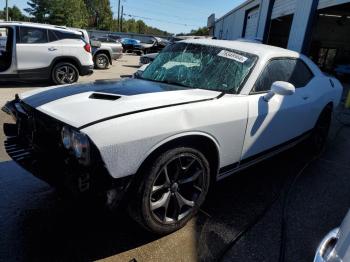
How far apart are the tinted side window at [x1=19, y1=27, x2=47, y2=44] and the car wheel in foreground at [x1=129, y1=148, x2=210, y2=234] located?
7.58 m

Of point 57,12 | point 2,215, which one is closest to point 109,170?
point 2,215

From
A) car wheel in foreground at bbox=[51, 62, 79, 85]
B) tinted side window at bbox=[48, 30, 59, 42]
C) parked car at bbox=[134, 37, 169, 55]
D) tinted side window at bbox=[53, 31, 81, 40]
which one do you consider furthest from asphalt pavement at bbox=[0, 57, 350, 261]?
parked car at bbox=[134, 37, 169, 55]

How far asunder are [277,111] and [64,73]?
7.42 meters

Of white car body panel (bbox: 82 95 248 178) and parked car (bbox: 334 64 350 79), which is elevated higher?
white car body panel (bbox: 82 95 248 178)

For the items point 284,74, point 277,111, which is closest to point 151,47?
point 284,74

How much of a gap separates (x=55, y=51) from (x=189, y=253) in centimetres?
795

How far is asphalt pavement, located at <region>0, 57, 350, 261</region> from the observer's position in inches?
96.6

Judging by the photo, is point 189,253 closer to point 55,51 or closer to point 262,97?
point 262,97

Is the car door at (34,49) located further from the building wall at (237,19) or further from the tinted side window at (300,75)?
the building wall at (237,19)

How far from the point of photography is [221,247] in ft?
8.43

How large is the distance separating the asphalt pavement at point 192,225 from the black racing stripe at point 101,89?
950mm

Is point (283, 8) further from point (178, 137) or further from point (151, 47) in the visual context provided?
point (178, 137)

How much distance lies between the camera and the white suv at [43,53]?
8.41 meters

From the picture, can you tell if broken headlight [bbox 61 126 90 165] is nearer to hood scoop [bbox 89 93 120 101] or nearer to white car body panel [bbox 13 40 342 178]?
white car body panel [bbox 13 40 342 178]
